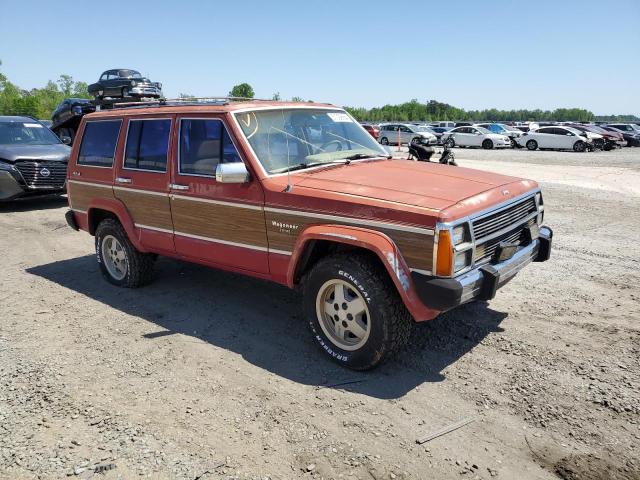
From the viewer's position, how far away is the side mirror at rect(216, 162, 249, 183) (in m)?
4.07

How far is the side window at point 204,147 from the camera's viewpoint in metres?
4.54

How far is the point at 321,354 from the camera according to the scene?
4.18m

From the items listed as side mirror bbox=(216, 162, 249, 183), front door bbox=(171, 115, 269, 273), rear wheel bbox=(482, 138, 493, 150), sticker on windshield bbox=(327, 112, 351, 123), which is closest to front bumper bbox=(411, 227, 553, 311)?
front door bbox=(171, 115, 269, 273)

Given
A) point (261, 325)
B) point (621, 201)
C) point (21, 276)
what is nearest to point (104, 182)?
point (21, 276)

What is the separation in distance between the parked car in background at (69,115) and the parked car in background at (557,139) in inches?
1026

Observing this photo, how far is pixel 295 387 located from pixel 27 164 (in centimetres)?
957

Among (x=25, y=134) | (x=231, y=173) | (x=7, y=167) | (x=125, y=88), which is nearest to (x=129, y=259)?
(x=231, y=173)

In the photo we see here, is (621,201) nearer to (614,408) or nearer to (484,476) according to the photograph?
(614,408)

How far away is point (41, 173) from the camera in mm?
10836

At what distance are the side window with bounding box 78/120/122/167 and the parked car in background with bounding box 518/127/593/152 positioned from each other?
1191 inches

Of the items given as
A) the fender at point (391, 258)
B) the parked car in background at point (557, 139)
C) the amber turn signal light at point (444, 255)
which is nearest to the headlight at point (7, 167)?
the fender at point (391, 258)

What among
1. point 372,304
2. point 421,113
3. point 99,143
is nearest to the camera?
point 372,304

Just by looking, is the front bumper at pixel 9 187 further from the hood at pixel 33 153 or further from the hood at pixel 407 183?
the hood at pixel 407 183

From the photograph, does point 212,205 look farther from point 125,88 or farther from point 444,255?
point 125,88
